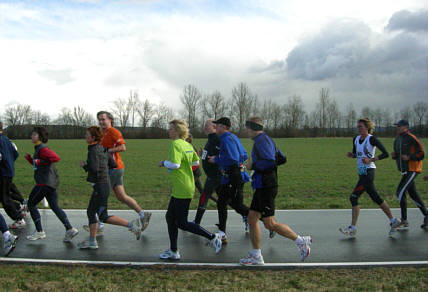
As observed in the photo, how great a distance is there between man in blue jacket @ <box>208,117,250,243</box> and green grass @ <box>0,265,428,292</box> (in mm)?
1488

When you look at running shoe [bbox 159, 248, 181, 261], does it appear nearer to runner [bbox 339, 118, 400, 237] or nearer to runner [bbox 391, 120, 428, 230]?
runner [bbox 339, 118, 400, 237]

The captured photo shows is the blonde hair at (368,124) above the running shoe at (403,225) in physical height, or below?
above

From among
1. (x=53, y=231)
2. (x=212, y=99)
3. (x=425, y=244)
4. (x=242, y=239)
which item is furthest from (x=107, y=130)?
(x=212, y=99)

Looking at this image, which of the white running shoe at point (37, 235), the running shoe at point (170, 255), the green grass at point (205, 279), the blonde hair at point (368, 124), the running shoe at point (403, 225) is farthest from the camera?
the running shoe at point (403, 225)

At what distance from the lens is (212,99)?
11038 cm

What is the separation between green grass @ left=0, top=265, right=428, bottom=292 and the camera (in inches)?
165

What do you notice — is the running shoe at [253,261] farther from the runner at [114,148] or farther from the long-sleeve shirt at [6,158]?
the long-sleeve shirt at [6,158]

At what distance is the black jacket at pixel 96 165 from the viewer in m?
5.69

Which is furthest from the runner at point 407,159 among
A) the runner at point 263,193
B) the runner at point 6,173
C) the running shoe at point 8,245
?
the runner at point 6,173

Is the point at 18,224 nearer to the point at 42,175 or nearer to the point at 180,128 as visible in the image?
the point at 42,175

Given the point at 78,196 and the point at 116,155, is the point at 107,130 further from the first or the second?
the point at 78,196

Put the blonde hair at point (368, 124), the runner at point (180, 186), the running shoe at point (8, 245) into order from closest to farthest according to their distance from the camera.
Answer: the runner at point (180, 186), the running shoe at point (8, 245), the blonde hair at point (368, 124)

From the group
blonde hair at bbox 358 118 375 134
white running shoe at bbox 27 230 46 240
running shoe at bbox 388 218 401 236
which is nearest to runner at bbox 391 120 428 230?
running shoe at bbox 388 218 401 236

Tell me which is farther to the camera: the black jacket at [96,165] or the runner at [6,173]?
the runner at [6,173]
